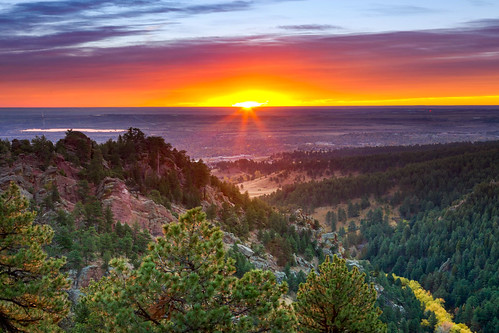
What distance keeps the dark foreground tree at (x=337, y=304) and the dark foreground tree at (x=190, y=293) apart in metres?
6.46

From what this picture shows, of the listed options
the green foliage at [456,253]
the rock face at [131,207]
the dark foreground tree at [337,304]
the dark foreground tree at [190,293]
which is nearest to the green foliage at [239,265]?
the rock face at [131,207]

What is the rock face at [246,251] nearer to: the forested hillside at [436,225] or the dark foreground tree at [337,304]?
the dark foreground tree at [337,304]

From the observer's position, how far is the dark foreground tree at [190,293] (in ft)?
37.2

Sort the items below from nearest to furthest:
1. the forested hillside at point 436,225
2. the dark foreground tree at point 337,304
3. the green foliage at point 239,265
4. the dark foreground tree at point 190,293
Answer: the dark foreground tree at point 190,293 → the dark foreground tree at point 337,304 → the green foliage at point 239,265 → the forested hillside at point 436,225

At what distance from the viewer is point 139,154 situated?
50156mm

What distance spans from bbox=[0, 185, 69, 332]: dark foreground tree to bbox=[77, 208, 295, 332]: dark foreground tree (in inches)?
122

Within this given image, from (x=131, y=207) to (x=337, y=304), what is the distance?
22.3 m

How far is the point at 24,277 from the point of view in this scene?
567 inches

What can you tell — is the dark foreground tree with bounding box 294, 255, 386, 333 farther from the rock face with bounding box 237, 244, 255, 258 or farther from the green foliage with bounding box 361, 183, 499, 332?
the green foliage with bounding box 361, 183, 499, 332

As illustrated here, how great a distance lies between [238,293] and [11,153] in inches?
1335

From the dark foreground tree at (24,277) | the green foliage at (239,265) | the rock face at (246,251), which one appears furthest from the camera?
the rock face at (246,251)

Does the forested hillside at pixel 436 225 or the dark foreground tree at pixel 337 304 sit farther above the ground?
the dark foreground tree at pixel 337 304

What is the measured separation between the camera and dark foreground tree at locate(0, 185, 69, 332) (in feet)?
45.2

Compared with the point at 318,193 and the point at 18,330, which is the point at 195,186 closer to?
the point at 18,330
